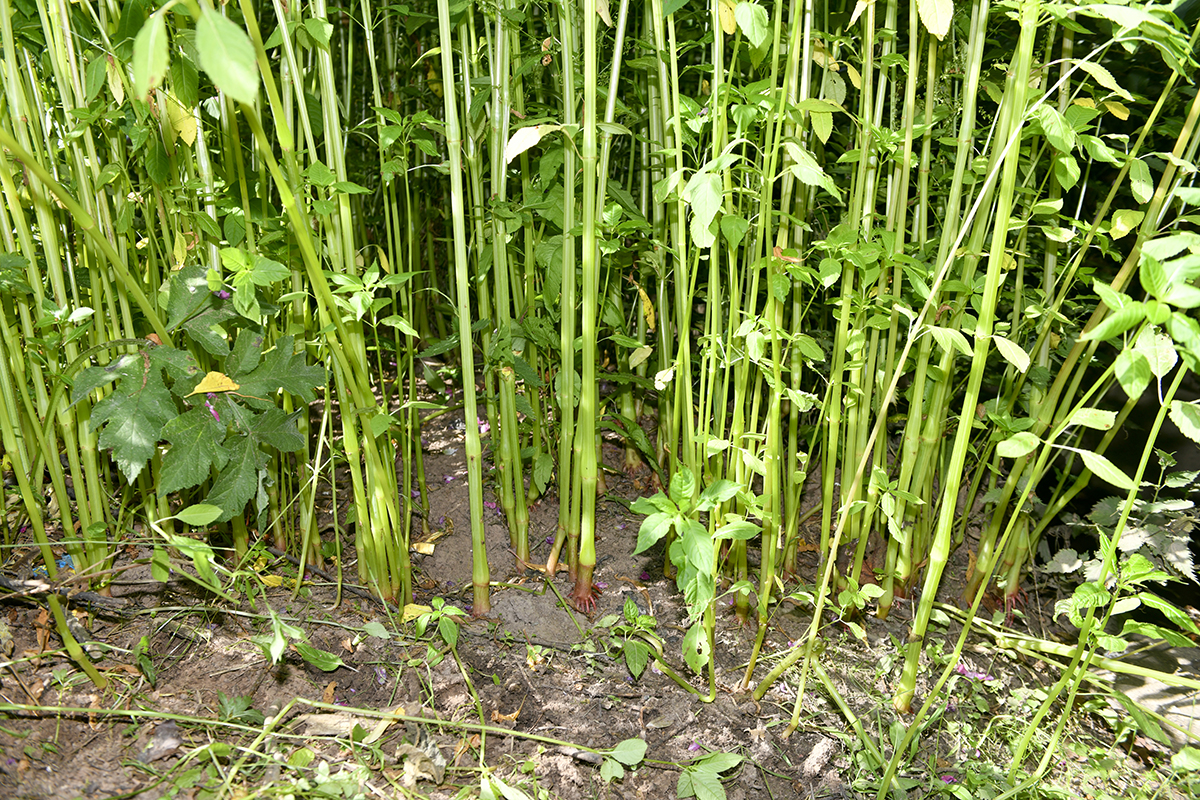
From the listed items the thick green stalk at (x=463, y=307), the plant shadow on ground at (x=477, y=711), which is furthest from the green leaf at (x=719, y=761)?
the thick green stalk at (x=463, y=307)

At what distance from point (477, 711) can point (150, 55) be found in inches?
35.8

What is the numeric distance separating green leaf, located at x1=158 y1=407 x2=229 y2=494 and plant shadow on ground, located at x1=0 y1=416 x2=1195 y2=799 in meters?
0.27

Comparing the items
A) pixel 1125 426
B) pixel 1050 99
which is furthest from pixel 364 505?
pixel 1125 426

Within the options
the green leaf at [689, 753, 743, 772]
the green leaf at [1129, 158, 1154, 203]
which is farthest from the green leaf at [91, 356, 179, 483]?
the green leaf at [1129, 158, 1154, 203]

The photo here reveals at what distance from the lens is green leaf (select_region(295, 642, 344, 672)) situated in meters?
1.08

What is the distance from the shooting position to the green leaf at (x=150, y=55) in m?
0.54

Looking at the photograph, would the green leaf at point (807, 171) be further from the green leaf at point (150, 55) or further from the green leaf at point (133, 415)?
the green leaf at point (133, 415)

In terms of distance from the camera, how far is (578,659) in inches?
49.4

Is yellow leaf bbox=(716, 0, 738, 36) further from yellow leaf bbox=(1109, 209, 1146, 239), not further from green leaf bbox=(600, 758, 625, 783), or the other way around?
green leaf bbox=(600, 758, 625, 783)

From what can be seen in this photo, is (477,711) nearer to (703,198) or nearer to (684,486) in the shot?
(684,486)

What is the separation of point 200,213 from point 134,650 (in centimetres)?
62

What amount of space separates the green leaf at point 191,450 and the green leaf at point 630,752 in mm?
657

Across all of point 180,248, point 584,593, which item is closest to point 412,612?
point 584,593

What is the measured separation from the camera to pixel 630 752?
42.0 inches
